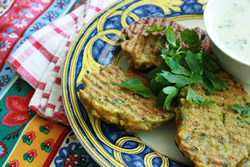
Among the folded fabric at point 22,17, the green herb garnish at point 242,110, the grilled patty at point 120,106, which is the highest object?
the folded fabric at point 22,17

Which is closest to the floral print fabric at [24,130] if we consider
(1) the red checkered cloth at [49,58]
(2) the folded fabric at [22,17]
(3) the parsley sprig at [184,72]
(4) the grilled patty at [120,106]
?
(2) the folded fabric at [22,17]

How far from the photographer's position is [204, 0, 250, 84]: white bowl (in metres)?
2.89

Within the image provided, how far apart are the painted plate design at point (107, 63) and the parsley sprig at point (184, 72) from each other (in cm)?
50

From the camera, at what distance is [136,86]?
299cm

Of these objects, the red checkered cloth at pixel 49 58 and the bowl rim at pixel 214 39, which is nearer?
the bowl rim at pixel 214 39

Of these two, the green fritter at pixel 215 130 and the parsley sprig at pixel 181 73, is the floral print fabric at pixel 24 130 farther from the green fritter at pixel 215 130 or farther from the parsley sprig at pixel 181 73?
the green fritter at pixel 215 130

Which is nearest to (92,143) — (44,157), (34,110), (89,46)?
(44,157)

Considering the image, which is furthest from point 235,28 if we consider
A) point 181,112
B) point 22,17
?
point 22,17

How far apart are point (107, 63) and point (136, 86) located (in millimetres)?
719

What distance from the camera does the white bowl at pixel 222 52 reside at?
2.89m

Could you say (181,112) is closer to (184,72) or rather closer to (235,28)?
(184,72)

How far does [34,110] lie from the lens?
3.47 m

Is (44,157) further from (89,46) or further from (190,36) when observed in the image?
(190,36)

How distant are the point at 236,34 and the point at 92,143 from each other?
1.74 meters
